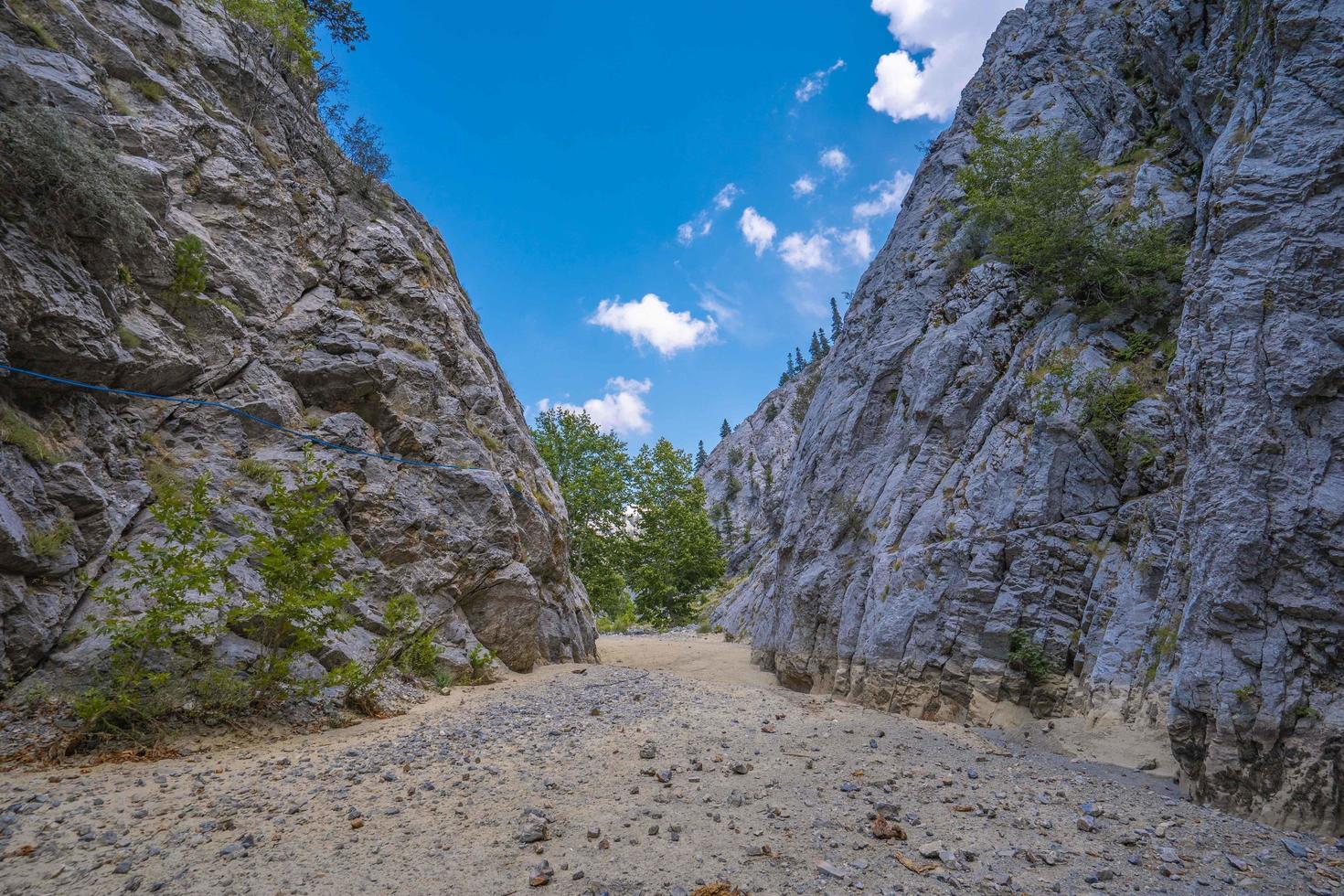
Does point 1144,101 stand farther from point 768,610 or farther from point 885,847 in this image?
point 885,847

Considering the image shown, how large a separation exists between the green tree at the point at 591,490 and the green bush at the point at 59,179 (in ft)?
73.2

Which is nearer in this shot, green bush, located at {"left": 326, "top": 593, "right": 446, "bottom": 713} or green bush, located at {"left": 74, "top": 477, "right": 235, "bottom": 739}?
green bush, located at {"left": 74, "top": 477, "right": 235, "bottom": 739}

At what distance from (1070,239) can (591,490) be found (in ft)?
78.5

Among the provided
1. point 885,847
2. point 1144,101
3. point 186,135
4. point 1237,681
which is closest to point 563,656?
point 885,847

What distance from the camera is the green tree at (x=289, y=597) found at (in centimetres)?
719

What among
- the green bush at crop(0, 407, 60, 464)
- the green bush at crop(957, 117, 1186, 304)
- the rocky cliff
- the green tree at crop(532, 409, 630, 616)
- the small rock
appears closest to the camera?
the small rock

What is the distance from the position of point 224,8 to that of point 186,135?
5629mm

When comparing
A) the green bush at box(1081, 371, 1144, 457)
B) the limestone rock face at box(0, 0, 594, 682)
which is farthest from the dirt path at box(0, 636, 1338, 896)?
the green bush at box(1081, 371, 1144, 457)

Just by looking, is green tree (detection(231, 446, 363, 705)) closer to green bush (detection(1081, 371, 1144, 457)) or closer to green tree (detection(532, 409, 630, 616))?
green bush (detection(1081, 371, 1144, 457))

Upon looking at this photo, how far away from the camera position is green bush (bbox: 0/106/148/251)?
712 centimetres

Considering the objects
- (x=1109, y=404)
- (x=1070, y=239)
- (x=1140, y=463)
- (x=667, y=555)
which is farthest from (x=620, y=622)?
(x=1070, y=239)

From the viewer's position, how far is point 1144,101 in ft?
48.6

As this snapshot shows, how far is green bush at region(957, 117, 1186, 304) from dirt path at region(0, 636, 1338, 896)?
9.43 m

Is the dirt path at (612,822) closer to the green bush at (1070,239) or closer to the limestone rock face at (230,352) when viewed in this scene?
the limestone rock face at (230,352)
